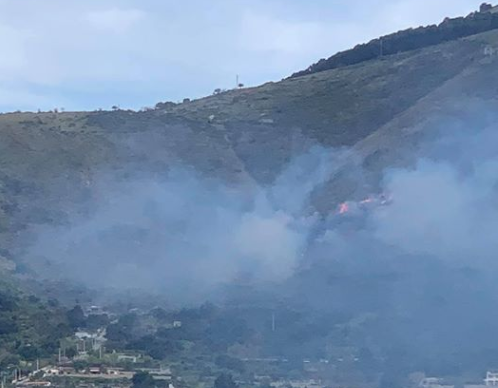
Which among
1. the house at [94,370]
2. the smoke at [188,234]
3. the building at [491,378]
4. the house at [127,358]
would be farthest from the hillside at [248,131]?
the building at [491,378]

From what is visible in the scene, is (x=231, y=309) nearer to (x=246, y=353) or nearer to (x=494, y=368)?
(x=246, y=353)

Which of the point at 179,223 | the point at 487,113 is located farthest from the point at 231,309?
the point at 487,113

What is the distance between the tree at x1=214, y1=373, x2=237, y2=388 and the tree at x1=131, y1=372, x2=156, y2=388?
2625 mm

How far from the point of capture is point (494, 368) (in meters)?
65.4

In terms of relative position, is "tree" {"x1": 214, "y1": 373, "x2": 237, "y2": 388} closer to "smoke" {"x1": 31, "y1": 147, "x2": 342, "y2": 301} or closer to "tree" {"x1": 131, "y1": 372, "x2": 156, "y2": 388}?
"tree" {"x1": 131, "y1": 372, "x2": 156, "y2": 388}

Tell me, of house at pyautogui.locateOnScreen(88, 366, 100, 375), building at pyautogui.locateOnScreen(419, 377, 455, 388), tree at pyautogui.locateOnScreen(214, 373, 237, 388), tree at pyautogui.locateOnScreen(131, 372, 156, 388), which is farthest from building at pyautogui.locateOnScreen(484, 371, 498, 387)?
house at pyautogui.locateOnScreen(88, 366, 100, 375)

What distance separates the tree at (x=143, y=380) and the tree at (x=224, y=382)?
2.62 meters

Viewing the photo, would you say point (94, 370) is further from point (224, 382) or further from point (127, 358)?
point (224, 382)

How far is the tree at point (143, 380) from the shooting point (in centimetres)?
6412

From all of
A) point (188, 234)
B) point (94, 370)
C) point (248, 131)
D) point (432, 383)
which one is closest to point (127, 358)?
point (94, 370)

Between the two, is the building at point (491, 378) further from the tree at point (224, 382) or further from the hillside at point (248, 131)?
the hillside at point (248, 131)

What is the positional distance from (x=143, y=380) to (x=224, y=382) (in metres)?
3.65

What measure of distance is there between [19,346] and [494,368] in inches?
895

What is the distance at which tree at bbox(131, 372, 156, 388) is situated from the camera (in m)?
64.1
